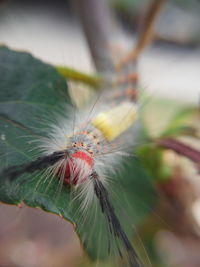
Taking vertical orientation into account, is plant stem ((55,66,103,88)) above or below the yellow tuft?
above

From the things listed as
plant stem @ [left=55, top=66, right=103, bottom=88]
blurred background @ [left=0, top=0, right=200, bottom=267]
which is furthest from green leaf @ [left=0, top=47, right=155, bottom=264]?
plant stem @ [left=55, top=66, right=103, bottom=88]

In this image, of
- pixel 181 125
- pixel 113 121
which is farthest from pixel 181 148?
pixel 181 125

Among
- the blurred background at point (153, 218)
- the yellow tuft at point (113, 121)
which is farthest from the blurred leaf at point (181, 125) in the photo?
the yellow tuft at point (113, 121)

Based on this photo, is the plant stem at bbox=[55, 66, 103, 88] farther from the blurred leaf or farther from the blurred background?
the blurred leaf

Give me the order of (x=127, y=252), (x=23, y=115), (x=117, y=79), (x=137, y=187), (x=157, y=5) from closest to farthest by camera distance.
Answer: (x=127, y=252) → (x=23, y=115) → (x=137, y=187) → (x=157, y=5) → (x=117, y=79)

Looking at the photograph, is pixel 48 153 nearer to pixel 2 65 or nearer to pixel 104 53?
pixel 2 65

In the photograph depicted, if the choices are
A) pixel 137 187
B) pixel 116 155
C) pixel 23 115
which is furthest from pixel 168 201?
pixel 23 115
